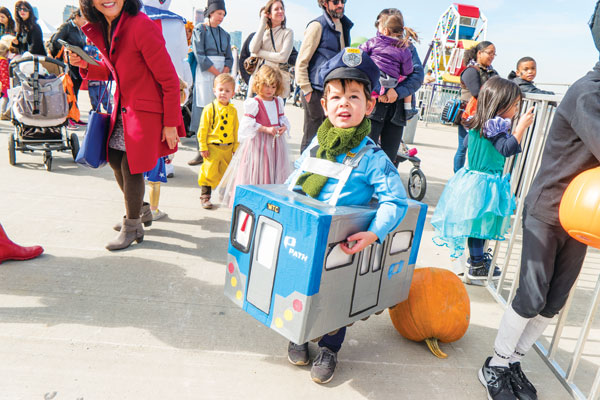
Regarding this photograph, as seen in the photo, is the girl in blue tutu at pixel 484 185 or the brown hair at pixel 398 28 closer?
the girl in blue tutu at pixel 484 185

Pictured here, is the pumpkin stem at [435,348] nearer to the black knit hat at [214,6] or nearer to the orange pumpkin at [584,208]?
the orange pumpkin at [584,208]

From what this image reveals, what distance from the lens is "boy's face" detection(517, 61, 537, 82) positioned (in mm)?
5854

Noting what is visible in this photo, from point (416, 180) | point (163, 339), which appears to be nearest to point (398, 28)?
point (416, 180)

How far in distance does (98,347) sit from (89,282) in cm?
79

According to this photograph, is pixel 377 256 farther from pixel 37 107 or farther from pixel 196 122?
pixel 196 122

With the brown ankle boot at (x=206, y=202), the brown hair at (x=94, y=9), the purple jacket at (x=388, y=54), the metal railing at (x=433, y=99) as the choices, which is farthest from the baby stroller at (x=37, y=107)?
the metal railing at (x=433, y=99)

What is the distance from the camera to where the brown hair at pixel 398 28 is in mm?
4070

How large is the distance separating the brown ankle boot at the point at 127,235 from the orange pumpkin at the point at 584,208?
2997 mm

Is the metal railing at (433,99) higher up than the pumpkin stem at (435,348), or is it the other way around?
the metal railing at (433,99)

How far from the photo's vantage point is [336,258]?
189 cm

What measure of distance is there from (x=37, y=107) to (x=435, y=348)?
5382 millimetres

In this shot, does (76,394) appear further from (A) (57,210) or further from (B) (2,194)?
(B) (2,194)

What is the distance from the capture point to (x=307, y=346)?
229 cm

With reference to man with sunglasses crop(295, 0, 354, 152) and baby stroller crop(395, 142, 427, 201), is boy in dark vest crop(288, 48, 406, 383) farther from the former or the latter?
baby stroller crop(395, 142, 427, 201)
